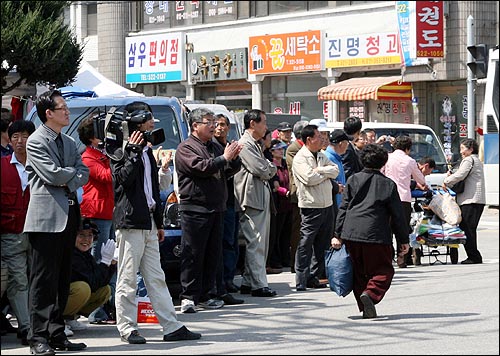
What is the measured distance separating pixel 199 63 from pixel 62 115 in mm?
26326

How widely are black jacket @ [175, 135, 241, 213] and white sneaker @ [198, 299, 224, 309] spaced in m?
0.98

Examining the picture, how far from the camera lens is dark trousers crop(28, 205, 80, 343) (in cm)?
809

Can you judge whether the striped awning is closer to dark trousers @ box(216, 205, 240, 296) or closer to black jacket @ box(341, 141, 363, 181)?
black jacket @ box(341, 141, 363, 181)

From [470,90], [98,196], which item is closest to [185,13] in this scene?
[470,90]

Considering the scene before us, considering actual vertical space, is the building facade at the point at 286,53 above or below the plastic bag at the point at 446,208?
above

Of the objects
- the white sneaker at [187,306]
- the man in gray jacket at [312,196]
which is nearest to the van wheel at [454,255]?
the man in gray jacket at [312,196]

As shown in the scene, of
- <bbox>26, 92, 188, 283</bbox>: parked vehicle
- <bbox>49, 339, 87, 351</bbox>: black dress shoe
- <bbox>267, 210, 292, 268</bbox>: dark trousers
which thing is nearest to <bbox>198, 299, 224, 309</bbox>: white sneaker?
<bbox>26, 92, 188, 283</bbox>: parked vehicle

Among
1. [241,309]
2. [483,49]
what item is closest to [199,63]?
[483,49]

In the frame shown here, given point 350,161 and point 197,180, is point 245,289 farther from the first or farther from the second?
point 350,161

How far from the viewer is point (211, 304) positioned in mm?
10695

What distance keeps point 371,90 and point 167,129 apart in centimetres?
1561

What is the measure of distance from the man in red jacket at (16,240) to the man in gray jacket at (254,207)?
Answer: 3171 mm

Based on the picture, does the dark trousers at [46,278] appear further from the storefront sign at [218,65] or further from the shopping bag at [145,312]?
the storefront sign at [218,65]

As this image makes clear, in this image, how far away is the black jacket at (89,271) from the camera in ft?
29.8
